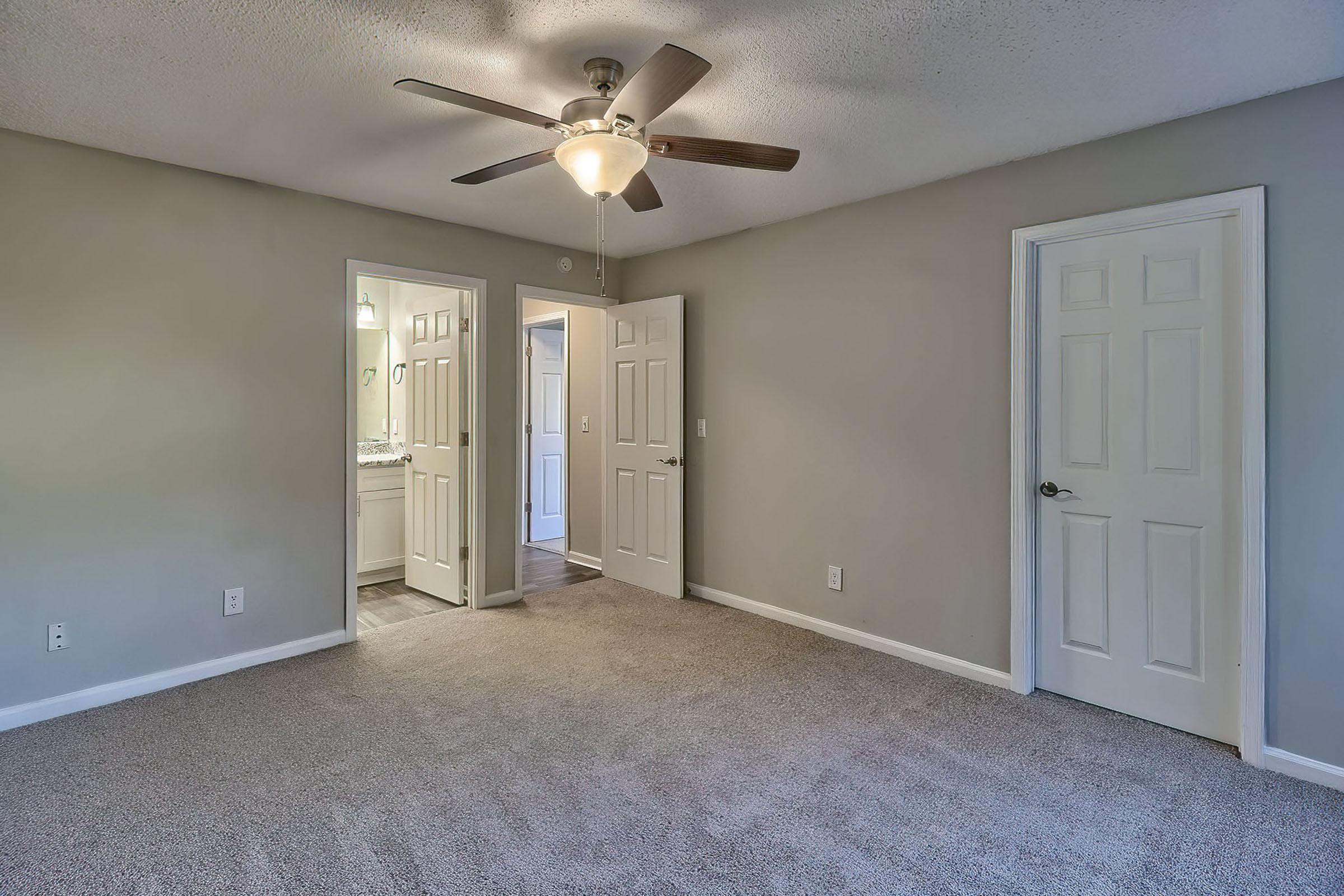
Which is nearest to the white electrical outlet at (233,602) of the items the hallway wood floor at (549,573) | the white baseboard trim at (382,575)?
the white baseboard trim at (382,575)

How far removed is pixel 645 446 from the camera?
4.62 m

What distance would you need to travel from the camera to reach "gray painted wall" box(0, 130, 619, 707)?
2.69 meters

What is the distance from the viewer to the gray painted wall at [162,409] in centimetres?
269

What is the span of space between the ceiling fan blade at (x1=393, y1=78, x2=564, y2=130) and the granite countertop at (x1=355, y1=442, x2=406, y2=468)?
126 inches

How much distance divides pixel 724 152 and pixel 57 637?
325 cm

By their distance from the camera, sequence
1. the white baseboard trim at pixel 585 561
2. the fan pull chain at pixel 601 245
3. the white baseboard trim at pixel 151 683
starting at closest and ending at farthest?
the white baseboard trim at pixel 151 683
the fan pull chain at pixel 601 245
the white baseboard trim at pixel 585 561

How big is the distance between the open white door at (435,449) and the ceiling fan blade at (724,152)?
2.31 m

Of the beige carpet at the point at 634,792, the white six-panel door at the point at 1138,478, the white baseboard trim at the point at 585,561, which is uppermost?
the white six-panel door at the point at 1138,478

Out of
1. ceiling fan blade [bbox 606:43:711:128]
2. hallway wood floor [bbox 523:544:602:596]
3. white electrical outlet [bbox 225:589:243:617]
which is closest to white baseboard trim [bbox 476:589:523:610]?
hallway wood floor [bbox 523:544:602:596]

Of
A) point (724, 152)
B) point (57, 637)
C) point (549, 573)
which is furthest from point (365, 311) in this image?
point (724, 152)

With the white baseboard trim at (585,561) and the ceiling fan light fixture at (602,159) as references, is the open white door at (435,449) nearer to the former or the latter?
the white baseboard trim at (585,561)

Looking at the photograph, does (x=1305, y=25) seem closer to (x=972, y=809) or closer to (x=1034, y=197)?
(x=1034, y=197)

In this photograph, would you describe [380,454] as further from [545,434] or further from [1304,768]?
[1304,768]

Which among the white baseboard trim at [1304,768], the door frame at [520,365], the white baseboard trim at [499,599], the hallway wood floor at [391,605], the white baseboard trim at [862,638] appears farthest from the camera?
the door frame at [520,365]
